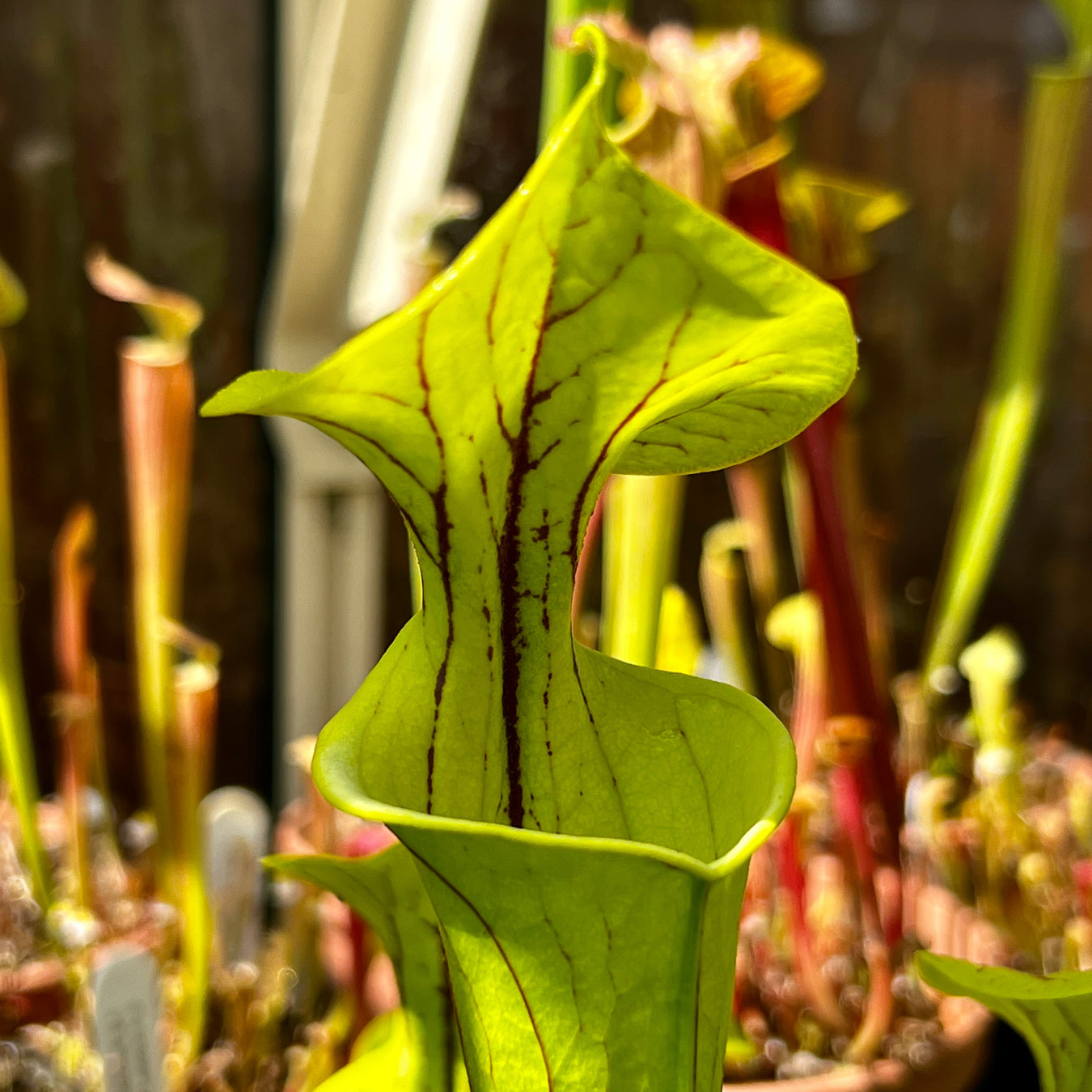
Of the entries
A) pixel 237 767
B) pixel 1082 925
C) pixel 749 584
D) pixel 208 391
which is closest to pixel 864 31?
pixel 749 584

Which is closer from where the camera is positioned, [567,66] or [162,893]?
[567,66]

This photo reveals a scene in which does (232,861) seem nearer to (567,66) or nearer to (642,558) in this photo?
(642,558)

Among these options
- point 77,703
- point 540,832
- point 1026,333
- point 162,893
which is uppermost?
point 1026,333

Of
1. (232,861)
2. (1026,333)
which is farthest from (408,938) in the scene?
(1026,333)

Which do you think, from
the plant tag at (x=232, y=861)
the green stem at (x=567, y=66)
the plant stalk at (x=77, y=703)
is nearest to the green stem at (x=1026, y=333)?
the green stem at (x=567, y=66)

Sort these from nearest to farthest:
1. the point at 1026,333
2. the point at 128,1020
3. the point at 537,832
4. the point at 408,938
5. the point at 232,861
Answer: the point at 537,832 < the point at 408,938 < the point at 128,1020 < the point at 232,861 < the point at 1026,333

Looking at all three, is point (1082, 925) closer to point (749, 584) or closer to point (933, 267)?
point (749, 584)

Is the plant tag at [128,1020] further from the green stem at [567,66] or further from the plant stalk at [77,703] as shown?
the green stem at [567,66]
